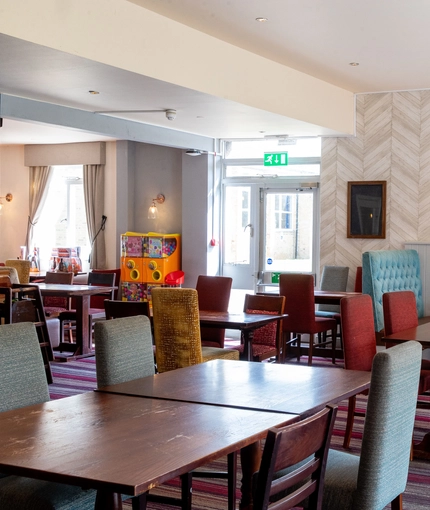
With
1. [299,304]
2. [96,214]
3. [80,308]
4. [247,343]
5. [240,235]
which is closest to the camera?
[247,343]

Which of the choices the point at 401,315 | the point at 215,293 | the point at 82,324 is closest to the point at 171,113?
the point at 215,293

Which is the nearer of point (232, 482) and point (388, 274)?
point (232, 482)

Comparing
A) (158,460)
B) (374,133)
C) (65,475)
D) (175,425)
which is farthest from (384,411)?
(374,133)

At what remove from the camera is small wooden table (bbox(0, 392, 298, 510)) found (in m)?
2.13

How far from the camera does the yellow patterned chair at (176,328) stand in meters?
5.56

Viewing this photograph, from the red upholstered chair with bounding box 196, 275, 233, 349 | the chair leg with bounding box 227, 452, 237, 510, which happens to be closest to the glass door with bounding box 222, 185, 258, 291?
the red upholstered chair with bounding box 196, 275, 233, 349

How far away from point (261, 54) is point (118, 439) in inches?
229

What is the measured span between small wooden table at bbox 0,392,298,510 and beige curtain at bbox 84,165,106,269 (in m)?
9.95

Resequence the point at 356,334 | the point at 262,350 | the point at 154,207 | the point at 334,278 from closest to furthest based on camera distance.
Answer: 1. the point at 356,334
2. the point at 262,350
3. the point at 334,278
4. the point at 154,207

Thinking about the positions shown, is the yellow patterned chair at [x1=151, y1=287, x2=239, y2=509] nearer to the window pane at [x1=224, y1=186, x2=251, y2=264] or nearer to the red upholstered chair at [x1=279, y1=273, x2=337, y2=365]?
the red upholstered chair at [x1=279, y1=273, x2=337, y2=365]

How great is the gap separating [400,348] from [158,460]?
3.72 ft

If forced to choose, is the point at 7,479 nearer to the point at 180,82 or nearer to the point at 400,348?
the point at 400,348

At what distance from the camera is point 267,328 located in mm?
7105

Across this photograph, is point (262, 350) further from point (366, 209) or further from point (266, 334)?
point (366, 209)
